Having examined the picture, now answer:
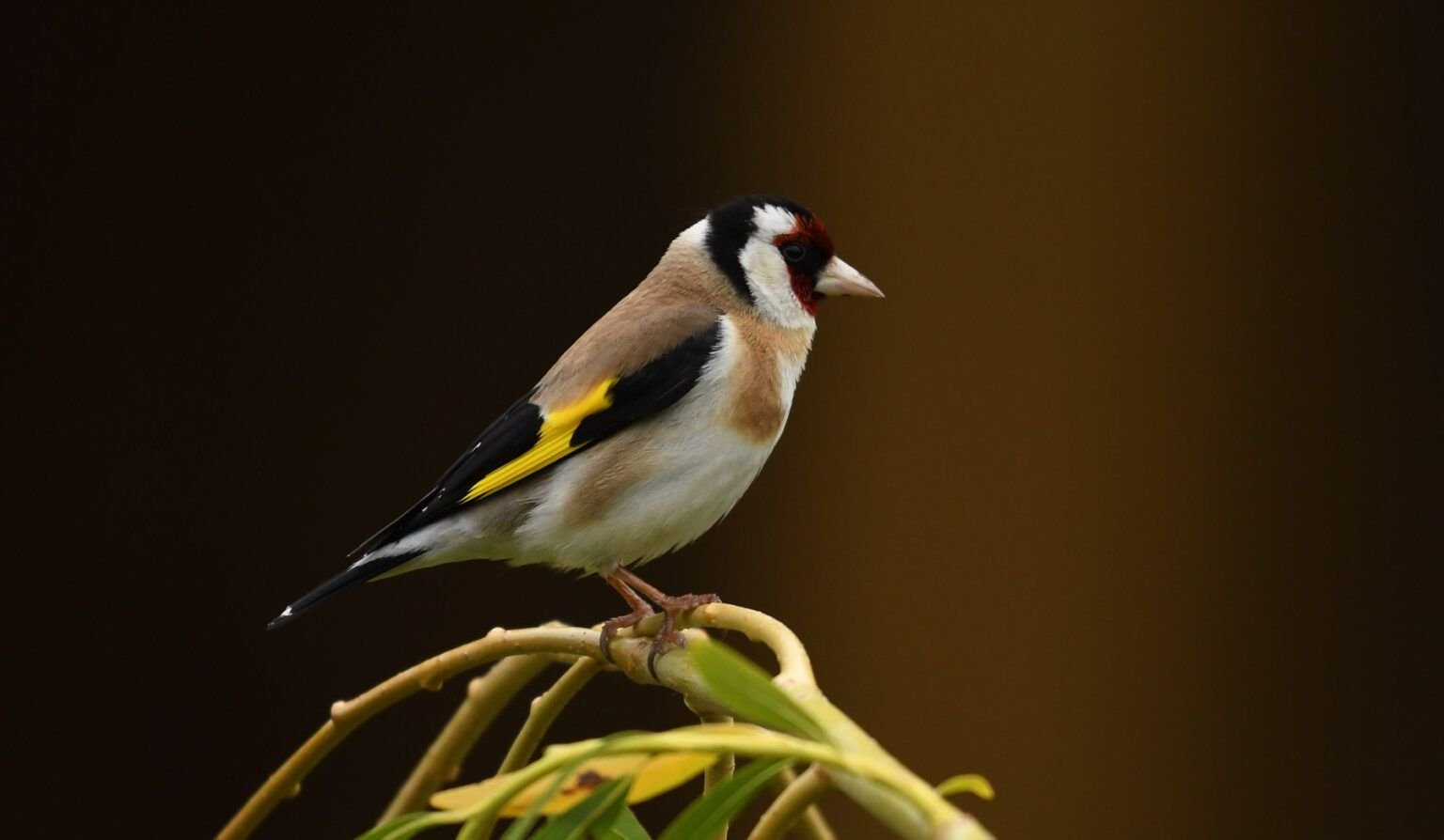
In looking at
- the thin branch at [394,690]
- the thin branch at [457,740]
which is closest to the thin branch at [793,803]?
the thin branch at [394,690]

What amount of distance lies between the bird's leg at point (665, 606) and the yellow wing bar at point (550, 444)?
0.10 metres

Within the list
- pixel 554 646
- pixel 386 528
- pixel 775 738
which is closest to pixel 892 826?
pixel 775 738

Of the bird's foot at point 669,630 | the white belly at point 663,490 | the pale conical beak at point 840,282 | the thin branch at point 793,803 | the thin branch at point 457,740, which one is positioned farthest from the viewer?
the pale conical beak at point 840,282

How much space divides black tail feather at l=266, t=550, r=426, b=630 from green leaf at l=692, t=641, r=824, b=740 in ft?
1.99

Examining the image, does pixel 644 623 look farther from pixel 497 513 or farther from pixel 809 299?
pixel 809 299

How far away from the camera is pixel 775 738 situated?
342 mm

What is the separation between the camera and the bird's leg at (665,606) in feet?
2.43

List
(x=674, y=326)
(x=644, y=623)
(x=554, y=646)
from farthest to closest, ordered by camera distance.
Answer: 1. (x=674, y=326)
2. (x=644, y=623)
3. (x=554, y=646)

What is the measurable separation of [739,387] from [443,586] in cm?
115

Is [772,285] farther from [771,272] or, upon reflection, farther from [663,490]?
[663,490]

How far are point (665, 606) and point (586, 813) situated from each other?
0.62 m

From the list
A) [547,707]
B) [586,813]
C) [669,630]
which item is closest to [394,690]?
[547,707]

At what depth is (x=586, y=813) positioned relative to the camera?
0.39m

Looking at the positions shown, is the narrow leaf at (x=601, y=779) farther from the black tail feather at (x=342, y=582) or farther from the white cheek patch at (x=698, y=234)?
the white cheek patch at (x=698, y=234)
